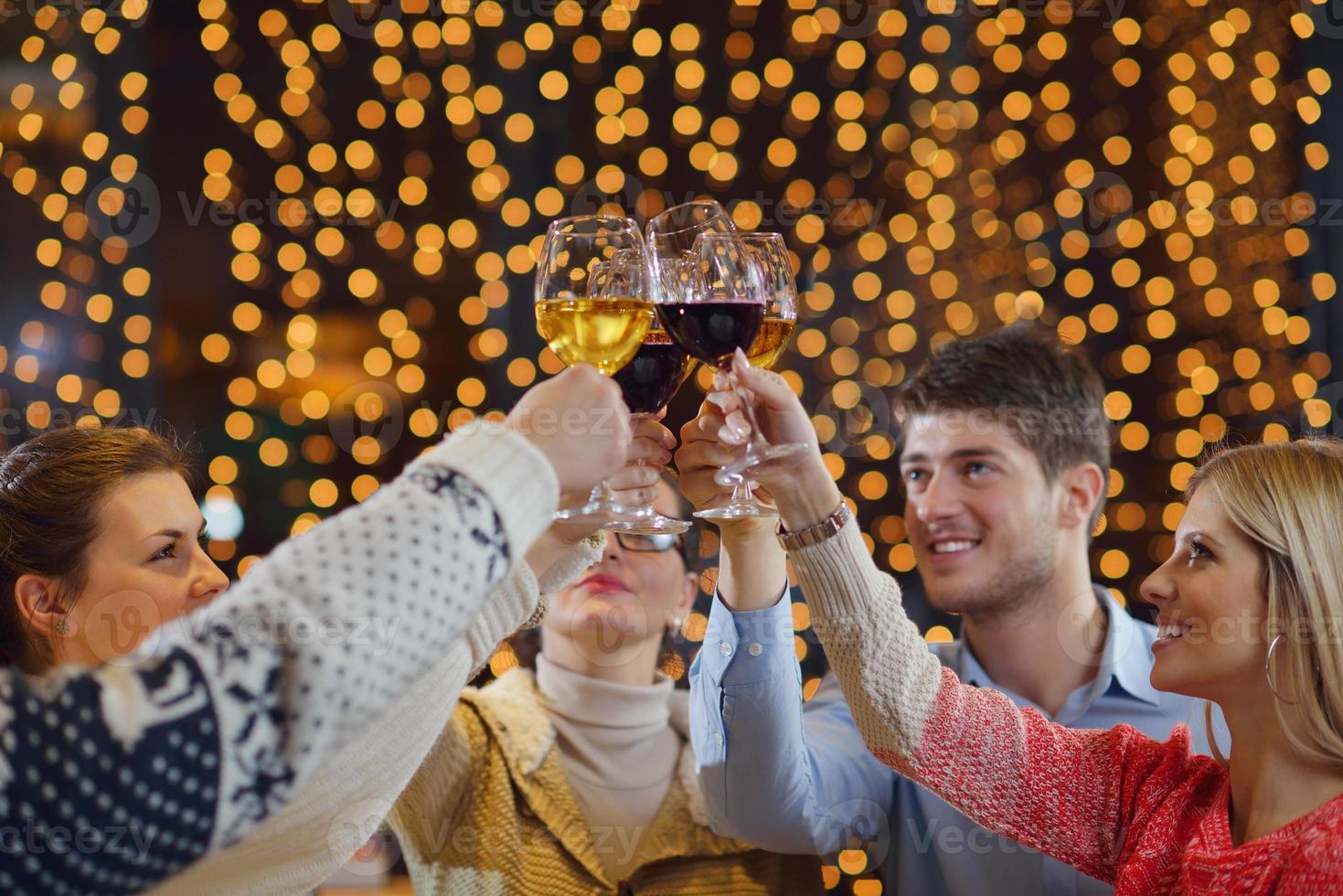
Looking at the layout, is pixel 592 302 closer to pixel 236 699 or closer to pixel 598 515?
pixel 598 515

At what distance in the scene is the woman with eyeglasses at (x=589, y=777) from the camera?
1683mm

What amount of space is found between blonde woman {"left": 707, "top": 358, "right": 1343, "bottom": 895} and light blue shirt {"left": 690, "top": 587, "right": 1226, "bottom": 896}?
0.20m

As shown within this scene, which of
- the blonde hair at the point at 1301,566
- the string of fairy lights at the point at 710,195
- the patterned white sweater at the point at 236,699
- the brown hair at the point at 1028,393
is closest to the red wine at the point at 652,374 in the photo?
the patterned white sweater at the point at 236,699

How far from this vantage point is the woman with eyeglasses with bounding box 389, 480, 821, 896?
1.68 metres

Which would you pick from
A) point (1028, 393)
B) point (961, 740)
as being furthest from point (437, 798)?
point (1028, 393)

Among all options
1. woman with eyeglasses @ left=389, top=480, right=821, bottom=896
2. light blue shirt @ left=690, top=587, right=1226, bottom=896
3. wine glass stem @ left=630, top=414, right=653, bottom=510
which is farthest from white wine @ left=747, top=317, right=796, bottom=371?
woman with eyeglasses @ left=389, top=480, right=821, bottom=896

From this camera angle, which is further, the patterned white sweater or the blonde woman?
the blonde woman

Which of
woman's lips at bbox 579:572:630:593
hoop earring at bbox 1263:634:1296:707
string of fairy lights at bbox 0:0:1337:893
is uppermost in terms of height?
string of fairy lights at bbox 0:0:1337:893

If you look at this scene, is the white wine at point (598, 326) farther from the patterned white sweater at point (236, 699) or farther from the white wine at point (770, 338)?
the patterned white sweater at point (236, 699)

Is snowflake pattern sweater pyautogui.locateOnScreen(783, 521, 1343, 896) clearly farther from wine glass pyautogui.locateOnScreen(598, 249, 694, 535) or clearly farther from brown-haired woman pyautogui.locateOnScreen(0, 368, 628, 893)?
brown-haired woman pyautogui.locateOnScreen(0, 368, 628, 893)

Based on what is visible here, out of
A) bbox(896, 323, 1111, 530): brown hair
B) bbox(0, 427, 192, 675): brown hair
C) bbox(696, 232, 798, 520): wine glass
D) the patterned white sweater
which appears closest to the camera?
the patterned white sweater

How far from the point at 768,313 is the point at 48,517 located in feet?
2.81

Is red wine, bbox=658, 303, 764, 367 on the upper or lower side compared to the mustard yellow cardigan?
upper

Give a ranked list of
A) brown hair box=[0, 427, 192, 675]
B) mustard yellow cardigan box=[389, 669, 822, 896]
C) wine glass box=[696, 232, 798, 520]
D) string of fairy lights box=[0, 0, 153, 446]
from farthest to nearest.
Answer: string of fairy lights box=[0, 0, 153, 446], mustard yellow cardigan box=[389, 669, 822, 896], brown hair box=[0, 427, 192, 675], wine glass box=[696, 232, 798, 520]
